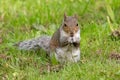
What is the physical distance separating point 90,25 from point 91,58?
1086mm

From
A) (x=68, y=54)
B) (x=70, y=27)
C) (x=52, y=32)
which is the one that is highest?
(x=70, y=27)

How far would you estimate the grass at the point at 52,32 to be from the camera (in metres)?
5.11

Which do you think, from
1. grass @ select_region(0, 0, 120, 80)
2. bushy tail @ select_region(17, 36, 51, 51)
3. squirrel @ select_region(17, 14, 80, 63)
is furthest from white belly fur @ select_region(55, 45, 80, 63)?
bushy tail @ select_region(17, 36, 51, 51)

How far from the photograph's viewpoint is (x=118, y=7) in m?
7.31

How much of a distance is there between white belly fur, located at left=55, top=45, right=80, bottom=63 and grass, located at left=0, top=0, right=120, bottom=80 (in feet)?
0.34

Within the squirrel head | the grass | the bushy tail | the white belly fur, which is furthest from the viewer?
the bushy tail

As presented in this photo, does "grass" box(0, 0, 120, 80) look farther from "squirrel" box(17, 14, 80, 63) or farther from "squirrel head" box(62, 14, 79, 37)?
"squirrel head" box(62, 14, 79, 37)

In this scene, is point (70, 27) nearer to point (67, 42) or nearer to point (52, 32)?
point (67, 42)

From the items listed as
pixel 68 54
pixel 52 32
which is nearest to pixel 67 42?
pixel 68 54

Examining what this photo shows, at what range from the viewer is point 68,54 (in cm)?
549

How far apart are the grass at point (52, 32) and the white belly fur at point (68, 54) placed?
10 cm

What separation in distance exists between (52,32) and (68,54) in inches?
50.5

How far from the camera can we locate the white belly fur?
5465 mm

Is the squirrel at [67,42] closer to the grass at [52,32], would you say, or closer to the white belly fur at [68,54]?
the white belly fur at [68,54]
